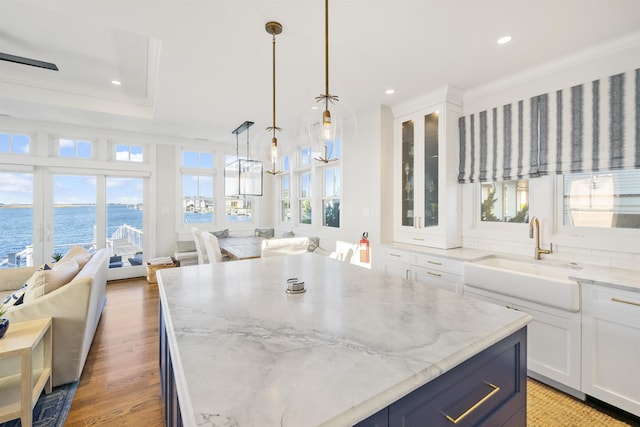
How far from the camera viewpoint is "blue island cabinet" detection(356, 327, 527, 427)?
762mm

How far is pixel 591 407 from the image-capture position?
6.32 ft

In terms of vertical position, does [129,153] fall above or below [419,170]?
above

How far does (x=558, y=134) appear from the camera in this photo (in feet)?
8.14

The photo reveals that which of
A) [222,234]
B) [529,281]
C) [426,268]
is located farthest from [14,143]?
[529,281]

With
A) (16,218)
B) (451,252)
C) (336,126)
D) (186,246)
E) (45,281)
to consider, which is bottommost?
(186,246)

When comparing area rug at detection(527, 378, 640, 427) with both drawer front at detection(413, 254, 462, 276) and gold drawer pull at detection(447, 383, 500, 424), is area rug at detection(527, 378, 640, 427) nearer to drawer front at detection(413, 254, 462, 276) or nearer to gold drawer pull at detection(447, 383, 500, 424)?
drawer front at detection(413, 254, 462, 276)

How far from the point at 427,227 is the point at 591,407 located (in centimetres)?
188

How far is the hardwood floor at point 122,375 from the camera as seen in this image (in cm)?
189

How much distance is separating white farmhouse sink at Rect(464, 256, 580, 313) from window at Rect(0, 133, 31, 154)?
6.29 m

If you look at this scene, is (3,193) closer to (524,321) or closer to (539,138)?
(524,321)

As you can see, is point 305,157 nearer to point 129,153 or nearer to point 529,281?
point 129,153

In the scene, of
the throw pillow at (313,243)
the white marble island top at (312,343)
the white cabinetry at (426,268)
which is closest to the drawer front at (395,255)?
the white cabinetry at (426,268)

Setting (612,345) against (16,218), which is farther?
(16,218)

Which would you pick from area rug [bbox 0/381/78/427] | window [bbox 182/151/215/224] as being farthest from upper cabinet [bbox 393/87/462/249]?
window [bbox 182/151/215/224]
